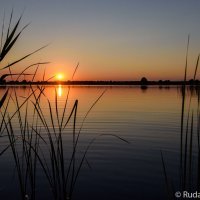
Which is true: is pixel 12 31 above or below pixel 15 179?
above

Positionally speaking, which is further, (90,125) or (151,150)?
(90,125)

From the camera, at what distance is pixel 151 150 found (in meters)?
Result: 12.1

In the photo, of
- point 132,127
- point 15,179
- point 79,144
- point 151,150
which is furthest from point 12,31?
point 132,127

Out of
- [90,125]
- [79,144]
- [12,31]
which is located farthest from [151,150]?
[12,31]

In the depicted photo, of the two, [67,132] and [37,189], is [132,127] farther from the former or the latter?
[37,189]

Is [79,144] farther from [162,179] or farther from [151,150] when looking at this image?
[162,179]

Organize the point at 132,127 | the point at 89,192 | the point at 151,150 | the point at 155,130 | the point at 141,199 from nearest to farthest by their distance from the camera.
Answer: the point at 141,199, the point at 89,192, the point at 151,150, the point at 155,130, the point at 132,127

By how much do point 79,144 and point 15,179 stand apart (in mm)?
5024

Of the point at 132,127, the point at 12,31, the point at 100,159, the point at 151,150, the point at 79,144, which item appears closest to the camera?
the point at 12,31

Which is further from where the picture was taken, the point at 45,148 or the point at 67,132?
the point at 67,132

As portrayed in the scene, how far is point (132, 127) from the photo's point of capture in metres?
18.2

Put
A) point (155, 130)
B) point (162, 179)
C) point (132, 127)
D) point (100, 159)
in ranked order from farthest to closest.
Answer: point (132, 127) < point (155, 130) < point (100, 159) < point (162, 179)

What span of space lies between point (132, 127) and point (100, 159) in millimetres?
7585

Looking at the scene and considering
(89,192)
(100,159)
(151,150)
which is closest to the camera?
(89,192)
